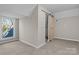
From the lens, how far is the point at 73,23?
197 inches

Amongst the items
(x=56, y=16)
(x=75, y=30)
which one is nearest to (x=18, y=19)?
(x=56, y=16)

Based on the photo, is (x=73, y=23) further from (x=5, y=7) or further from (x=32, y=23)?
(x=5, y=7)

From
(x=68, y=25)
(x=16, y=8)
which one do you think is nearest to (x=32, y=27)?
(x=16, y=8)

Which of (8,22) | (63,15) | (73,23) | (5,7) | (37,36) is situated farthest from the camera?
(63,15)

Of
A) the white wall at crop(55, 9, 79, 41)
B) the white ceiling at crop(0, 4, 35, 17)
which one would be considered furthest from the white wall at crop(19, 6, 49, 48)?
the white wall at crop(55, 9, 79, 41)

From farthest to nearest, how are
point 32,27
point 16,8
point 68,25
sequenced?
1. point 68,25
2. point 32,27
3. point 16,8

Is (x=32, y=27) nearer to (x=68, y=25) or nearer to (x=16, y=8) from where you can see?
(x=16, y=8)

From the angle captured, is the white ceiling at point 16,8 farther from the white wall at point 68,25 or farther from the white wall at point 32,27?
the white wall at point 68,25

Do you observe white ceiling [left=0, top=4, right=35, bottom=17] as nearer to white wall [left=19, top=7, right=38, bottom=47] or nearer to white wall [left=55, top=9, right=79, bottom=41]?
white wall [left=19, top=7, right=38, bottom=47]

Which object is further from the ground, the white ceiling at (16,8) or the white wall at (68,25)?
the white ceiling at (16,8)

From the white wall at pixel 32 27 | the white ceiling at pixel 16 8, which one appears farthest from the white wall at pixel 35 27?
the white ceiling at pixel 16 8

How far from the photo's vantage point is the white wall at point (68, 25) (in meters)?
4.88

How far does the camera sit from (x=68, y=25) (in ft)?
17.2

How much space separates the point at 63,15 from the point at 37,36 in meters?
2.85
